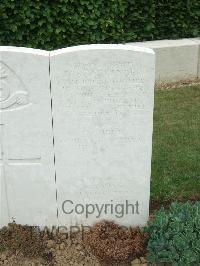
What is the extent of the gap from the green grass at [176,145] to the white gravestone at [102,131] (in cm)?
79

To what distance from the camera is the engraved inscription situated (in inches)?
135

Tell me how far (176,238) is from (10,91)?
4.85ft

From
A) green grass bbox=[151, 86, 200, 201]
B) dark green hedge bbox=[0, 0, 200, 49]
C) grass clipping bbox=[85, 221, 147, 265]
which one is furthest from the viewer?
dark green hedge bbox=[0, 0, 200, 49]

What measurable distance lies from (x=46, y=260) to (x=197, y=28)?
17.4 feet

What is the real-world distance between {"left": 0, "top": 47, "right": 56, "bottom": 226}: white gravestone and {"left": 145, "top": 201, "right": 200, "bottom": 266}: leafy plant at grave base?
0.82m

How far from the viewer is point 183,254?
11.1ft

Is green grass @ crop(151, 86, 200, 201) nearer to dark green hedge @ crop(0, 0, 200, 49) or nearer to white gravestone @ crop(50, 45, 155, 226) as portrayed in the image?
white gravestone @ crop(50, 45, 155, 226)

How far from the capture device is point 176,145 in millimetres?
5469

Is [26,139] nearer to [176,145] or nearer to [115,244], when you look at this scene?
[115,244]

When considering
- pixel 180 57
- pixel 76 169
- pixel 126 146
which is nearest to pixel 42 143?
pixel 76 169

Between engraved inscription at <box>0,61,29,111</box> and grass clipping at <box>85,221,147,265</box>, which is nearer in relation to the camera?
engraved inscription at <box>0,61,29,111</box>

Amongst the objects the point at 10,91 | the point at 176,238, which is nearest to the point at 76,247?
the point at 176,238

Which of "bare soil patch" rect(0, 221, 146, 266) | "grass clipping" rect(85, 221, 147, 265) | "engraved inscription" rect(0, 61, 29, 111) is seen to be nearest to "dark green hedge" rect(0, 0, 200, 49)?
"engraved inscription" rect(0, 61, 29, 111)

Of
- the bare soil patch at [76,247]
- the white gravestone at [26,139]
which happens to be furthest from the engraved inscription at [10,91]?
the bare soil patch at [76,247]
